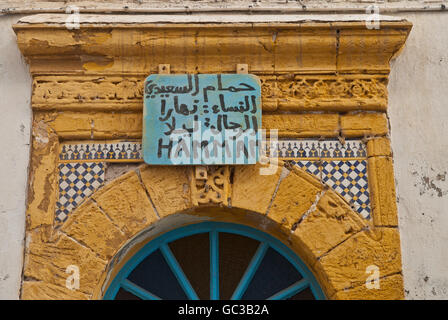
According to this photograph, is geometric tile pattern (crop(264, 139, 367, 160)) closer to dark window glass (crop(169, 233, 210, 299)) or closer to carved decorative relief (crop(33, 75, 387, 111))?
carved decorative relief (crop(33, 75, 387, 111))

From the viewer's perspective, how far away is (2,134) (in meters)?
3.77

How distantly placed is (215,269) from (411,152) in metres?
1.29

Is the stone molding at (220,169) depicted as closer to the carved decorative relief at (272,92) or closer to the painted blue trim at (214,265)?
the carved decorative relief at (272,92)

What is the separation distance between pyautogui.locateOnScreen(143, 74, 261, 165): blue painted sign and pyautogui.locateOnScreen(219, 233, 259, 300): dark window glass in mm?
507

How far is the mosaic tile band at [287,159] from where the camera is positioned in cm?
366

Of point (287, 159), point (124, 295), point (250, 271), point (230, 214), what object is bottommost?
point (124, 295)

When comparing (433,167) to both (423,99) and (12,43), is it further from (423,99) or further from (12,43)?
(12,43)

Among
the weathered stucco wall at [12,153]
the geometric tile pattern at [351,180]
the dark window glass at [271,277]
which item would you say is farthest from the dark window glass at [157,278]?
the geometric tile pattern at [351,180]

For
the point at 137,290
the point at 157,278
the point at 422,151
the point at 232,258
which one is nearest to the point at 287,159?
the point at 232,258

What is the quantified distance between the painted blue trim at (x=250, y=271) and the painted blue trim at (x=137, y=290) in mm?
450

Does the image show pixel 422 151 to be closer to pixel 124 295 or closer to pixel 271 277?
pixel 271 277

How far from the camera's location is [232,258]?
3795mm

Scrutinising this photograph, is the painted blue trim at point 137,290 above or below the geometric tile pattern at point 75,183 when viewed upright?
below
